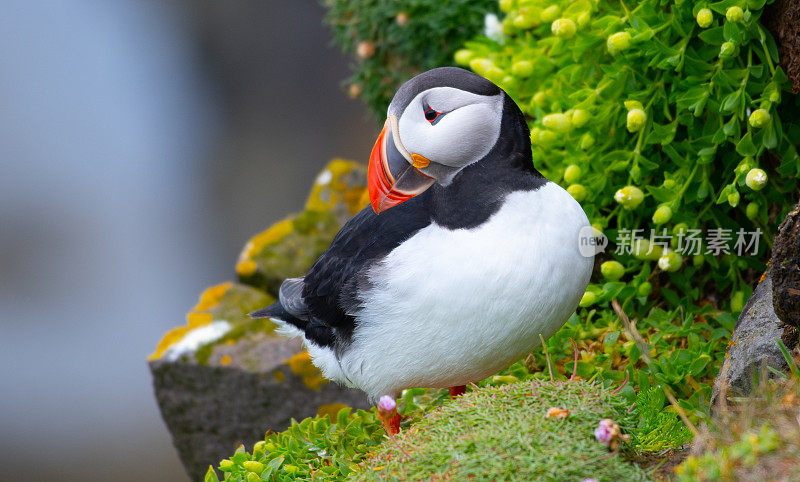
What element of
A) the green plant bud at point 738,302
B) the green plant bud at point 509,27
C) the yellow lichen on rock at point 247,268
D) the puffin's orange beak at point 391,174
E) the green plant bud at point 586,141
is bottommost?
the green plant bud at point 738,302

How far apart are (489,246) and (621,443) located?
555mm

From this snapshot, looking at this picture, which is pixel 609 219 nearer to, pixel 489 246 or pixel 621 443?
pixel 489 246

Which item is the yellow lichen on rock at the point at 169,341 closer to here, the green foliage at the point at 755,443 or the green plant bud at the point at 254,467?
the green plant bud at the point at 254,467

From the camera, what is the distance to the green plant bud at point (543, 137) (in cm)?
254

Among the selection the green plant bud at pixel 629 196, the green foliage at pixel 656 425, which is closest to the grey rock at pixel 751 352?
the green foliage at pixel 656 425

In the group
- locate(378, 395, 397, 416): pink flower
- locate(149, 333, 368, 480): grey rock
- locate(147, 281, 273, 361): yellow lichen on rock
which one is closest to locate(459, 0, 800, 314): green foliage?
locate(378, 395, 397, 416): pink flower

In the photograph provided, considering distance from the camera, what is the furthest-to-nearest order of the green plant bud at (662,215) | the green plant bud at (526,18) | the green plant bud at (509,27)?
the green plant bud at (509,27), the green plant bud at (526,18), the green plant bud at (662,215)

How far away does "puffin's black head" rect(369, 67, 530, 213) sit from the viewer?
192cm

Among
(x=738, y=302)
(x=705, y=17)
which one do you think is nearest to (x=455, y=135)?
Answer: (x=705, y=17)

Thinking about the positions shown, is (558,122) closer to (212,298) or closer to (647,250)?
(647,250)

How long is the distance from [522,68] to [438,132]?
90 centimetres

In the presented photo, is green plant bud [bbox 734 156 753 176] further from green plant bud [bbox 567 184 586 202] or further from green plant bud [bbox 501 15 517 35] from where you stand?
green plant bud [bbox 501 15 517 35]

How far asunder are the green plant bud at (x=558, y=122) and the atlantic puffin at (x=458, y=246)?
0.41 metres

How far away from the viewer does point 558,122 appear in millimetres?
2406
